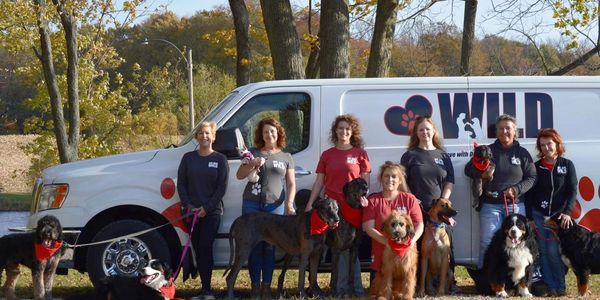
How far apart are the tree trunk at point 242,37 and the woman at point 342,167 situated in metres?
7.82

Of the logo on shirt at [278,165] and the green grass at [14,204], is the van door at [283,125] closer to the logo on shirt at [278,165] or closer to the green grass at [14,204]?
the logo on shirt at [278,165]

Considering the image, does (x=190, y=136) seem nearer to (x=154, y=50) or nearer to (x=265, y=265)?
(x=265, y=265)

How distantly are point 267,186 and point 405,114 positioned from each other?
1.57 m

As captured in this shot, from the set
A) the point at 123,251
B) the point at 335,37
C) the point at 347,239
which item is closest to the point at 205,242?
the point at 123,251

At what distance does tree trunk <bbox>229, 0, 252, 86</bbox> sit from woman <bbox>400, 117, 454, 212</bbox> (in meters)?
8.02

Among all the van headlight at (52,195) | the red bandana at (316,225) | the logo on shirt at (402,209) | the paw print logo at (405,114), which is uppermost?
the paw print logo at (405,114)

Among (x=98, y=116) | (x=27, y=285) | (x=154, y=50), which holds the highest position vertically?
(x=154, y=50)

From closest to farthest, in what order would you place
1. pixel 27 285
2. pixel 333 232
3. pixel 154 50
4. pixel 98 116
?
pixel 333 232 < pixel 27 285 < pixel 98 116 < pixel 154 50

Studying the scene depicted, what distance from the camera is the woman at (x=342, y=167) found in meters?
7.63

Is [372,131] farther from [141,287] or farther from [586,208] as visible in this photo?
[141,287]

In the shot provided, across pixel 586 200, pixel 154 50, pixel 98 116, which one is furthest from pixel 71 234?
pixel 154 50

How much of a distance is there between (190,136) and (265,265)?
154 centimetres

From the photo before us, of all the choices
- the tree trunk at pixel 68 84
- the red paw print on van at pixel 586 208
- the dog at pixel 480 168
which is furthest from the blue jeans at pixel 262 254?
the tree trunk at pixel 68 84

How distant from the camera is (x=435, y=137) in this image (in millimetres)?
7852
